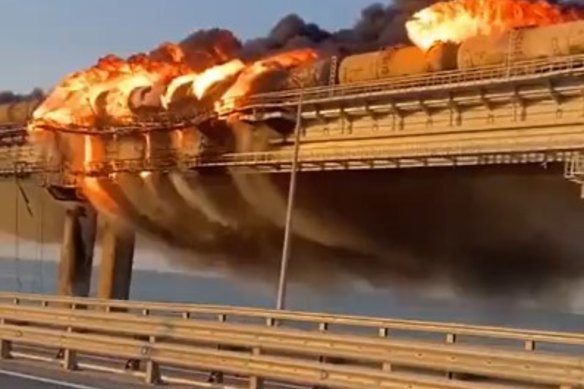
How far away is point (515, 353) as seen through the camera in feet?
39.4

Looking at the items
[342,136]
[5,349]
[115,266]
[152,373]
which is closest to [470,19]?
[342,136]

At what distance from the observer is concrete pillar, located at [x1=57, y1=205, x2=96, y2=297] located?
2438 inches

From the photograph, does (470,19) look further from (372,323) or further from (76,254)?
(372,323)

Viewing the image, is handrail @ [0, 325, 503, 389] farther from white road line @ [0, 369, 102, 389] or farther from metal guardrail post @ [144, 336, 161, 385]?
white road line @ [0, 369, 102, 389]

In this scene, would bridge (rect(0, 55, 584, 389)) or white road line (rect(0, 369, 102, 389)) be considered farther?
white road line (rect(0, 369, 102, 389))

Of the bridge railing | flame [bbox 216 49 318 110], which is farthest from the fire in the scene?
flame [bbox 216 49 318 110]

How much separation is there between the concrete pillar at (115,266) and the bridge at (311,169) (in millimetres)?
114

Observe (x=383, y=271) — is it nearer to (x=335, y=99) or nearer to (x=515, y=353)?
(x=335, y=99)

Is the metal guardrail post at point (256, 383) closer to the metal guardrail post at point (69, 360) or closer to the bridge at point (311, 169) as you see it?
the bridge at point (311, 169)

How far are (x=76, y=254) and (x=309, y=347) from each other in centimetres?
4887

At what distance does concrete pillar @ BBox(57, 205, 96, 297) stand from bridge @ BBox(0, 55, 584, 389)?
13 centimetres

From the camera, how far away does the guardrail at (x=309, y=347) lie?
12266 millimetres

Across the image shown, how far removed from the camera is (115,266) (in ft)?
188

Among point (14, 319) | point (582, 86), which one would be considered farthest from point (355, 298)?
point (14, 319)
